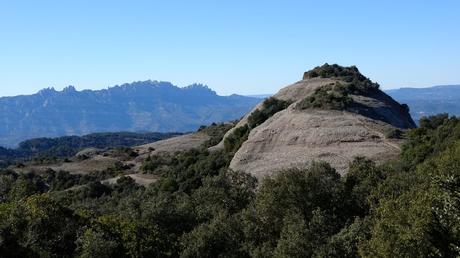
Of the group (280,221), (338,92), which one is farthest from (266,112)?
(280,221)

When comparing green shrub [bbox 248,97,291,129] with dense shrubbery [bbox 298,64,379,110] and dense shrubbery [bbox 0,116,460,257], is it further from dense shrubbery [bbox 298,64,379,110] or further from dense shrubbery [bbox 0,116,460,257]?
dense shrubbery [bbox 0,116,460,257]

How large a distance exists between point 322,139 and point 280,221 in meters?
27.6

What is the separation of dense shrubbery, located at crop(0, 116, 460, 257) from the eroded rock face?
938 centimetres

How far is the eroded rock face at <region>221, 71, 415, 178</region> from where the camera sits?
197 feet

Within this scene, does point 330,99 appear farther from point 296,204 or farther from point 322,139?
point 296,204

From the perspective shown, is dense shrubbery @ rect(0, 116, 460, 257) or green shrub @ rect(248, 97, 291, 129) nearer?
dense shrubbery @ rect(0, 116, 460, 257)

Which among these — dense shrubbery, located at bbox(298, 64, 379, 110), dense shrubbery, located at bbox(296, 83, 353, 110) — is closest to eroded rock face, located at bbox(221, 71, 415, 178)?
dense shrubbery, located at bbox(296, 83, 353, 110)

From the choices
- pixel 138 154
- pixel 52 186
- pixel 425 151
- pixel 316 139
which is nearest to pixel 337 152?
pixel 316 139

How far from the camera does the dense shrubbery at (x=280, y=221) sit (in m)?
26.6

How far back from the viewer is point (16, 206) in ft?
130

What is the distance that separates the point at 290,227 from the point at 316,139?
3282 centimetres

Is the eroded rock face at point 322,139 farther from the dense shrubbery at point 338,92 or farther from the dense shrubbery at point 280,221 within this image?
the dense shrubbery at point 280,221

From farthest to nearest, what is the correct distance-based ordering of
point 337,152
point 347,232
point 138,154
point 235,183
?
point 138,154 → point 337,152 → point 235,183 → point 347,232

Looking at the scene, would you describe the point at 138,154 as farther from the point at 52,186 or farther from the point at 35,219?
the point at 35,219
